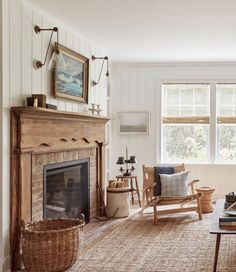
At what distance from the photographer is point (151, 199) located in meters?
5.67

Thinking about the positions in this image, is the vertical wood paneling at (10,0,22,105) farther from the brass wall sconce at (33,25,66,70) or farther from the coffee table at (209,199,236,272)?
the coffee table at (209,199,236,272)

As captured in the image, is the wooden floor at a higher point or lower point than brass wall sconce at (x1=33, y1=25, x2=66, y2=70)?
lower

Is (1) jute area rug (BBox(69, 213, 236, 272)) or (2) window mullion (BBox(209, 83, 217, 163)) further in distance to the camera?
(2) window mullion (BBox(209, 83, 217, 163))

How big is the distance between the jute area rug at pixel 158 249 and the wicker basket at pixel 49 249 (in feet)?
0.55

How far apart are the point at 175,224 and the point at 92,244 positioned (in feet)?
4.54

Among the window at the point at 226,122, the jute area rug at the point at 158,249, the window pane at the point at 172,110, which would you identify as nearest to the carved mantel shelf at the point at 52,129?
the jute area rug at the point at 158,249

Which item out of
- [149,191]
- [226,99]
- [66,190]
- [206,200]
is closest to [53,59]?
[66,190]

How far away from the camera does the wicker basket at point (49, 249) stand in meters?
3.47

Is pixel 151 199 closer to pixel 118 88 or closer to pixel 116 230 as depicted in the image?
pixel 116 230

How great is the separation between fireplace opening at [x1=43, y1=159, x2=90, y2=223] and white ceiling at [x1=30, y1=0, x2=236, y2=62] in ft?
5.16

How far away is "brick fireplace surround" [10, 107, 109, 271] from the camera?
3.62 metres

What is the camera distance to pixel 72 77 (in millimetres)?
4930

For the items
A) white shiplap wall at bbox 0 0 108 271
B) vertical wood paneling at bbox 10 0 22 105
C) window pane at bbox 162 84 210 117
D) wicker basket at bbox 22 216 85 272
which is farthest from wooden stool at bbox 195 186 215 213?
vertical wood paneling at bbox 10 0 22 105

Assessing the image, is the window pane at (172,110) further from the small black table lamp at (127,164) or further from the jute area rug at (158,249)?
the jute area rug at (158,249)
